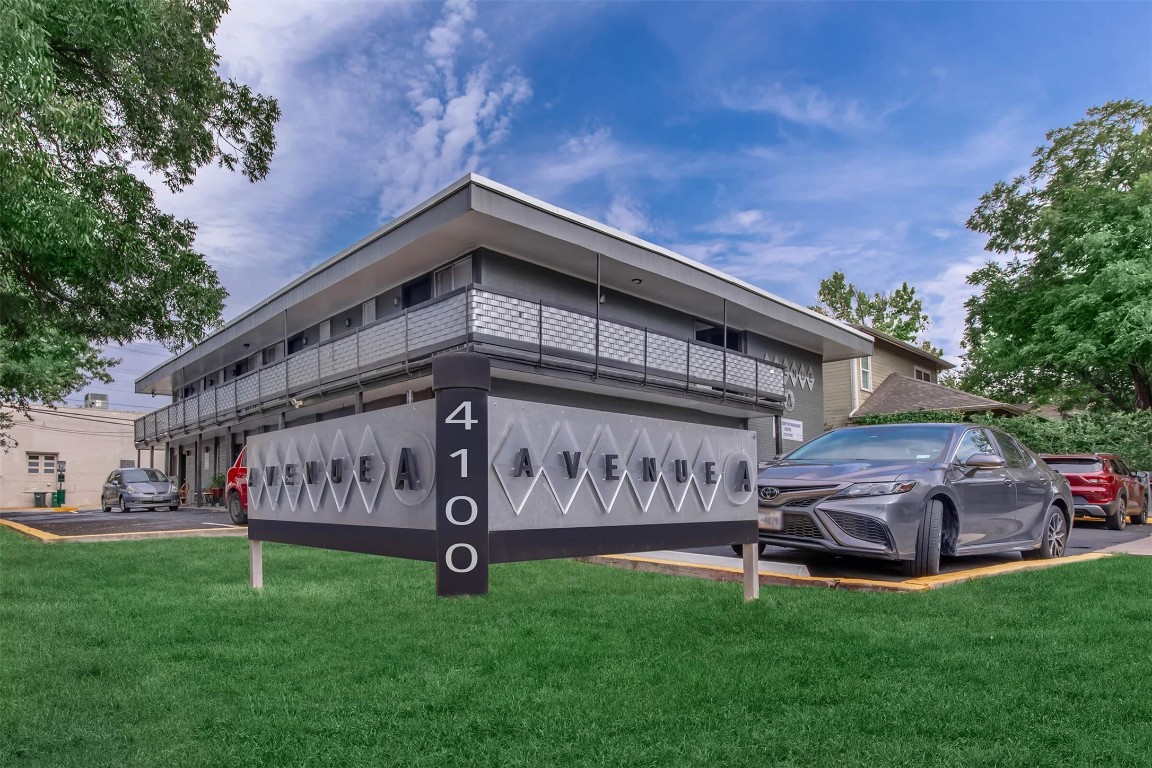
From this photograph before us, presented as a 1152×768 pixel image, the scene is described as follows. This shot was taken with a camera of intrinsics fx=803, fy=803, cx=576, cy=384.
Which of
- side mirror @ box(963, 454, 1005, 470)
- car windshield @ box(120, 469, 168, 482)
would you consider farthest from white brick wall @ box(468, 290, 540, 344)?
car windshield @ box(120, 469, 168, 482)

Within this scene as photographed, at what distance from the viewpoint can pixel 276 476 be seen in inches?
263

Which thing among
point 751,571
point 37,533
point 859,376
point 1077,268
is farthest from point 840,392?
point 751,571

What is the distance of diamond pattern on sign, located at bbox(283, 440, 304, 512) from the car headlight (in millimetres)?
4474

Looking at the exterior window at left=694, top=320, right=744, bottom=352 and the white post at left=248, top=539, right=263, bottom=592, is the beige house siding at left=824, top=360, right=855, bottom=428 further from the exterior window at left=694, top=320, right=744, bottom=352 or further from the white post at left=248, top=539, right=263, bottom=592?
the white post at left=248, top=539, right=263, bottom=592

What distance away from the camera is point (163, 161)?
12.6m

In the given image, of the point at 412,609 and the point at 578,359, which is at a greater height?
the point at 578,359

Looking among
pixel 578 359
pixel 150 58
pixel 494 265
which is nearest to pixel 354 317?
pixel 494 265

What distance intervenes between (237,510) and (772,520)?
46.2 ft

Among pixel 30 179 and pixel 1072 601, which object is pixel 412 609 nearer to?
pixel 1072 601

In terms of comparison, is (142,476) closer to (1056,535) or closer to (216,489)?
(216,489)

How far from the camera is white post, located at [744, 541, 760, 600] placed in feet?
19.6

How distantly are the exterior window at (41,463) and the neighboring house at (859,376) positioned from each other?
4865 cm

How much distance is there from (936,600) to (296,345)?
23307 mm

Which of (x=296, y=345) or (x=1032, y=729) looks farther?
(x=296, y=345)
